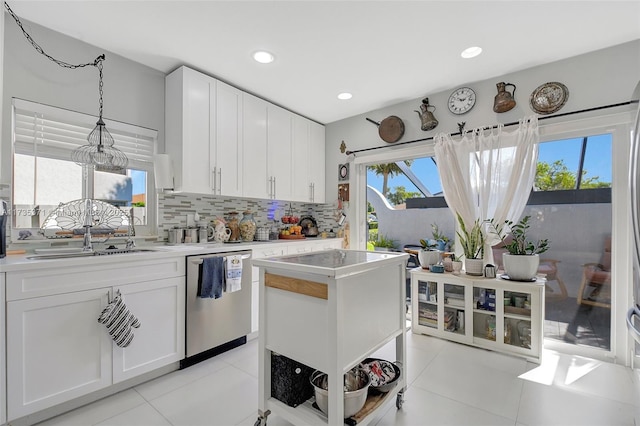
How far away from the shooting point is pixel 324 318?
1.34 meters

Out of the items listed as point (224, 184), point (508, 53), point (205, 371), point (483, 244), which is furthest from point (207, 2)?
point (483, 244)

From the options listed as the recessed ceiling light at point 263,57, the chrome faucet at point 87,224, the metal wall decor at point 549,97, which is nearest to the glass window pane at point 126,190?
the chrome faucet at point 87,224

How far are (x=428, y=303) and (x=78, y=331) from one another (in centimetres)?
288

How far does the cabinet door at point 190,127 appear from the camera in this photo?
8.58ft

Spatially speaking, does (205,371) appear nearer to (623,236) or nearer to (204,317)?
(204,317)

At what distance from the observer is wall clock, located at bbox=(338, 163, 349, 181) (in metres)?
4.00

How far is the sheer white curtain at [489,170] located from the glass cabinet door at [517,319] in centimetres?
47

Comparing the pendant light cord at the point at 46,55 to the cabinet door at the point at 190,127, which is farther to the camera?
the cabinet door at the point at 190,127

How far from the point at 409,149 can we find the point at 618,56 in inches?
71.1

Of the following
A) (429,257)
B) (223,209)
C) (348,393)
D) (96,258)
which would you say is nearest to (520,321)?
(429,257)

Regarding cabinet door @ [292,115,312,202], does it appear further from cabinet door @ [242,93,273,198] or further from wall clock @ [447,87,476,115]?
wall clock @ [447,87,476,115]

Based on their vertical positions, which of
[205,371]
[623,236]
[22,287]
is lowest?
[205,371]

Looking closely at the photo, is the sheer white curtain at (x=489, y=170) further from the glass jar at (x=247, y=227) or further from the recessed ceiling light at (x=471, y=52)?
the glass jar at (x=247, y=227)

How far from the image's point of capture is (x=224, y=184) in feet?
9.62
